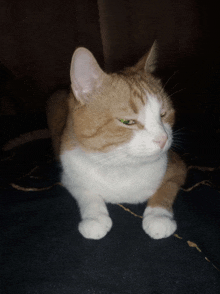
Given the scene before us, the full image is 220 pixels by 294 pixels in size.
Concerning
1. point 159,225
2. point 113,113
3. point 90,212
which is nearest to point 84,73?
point 113,113

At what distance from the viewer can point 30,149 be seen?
1705mm

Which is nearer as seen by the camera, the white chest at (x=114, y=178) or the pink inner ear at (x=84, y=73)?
the pink inner ear at (x=84, y=73)

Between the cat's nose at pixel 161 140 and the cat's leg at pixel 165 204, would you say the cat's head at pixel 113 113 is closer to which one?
the cat's nose at pixel 161 140

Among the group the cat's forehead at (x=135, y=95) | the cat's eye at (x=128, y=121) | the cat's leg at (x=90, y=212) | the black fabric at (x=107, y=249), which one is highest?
the cat's forehead at (x=135, y=95)

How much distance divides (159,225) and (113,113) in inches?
20.6

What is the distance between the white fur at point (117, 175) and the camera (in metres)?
0.91

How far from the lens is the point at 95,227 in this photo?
0.88 m

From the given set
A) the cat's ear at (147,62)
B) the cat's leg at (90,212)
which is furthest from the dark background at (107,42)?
the cat's leg at (90,212)

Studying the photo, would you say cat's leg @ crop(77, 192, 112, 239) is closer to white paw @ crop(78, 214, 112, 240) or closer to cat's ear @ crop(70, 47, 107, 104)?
white paw @ crop(78, 214, 112, 240)

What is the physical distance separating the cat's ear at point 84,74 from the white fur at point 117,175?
0.90 ft

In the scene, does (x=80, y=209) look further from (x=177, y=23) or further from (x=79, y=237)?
(x=177, y=23)

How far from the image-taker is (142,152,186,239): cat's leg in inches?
34.2

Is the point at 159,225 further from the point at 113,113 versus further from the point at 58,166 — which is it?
the point at 58,166

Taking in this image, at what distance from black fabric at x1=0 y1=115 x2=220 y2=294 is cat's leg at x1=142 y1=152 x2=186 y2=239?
0.12ft
